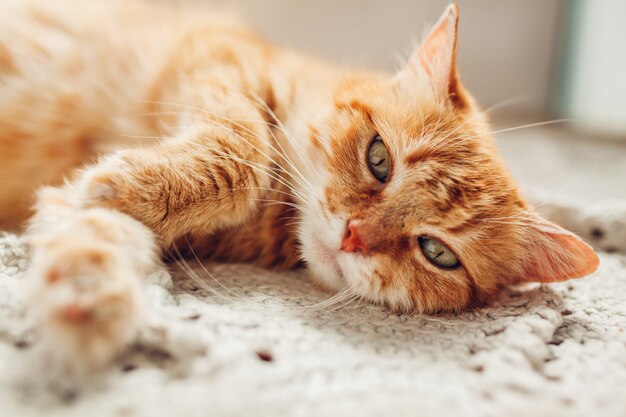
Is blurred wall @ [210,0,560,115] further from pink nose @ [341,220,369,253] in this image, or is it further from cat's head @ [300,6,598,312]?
pink nose @ [341,220,369,253]

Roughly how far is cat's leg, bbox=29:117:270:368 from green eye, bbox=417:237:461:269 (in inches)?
15.3

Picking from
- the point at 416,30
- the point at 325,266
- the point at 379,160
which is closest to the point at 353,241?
the point at 325,266

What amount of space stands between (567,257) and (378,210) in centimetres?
44

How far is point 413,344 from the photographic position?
920mm

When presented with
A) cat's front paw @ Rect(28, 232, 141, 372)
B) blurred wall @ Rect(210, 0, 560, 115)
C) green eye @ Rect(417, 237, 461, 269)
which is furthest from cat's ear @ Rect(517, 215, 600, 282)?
blurred wall @ Rect(210, 0, 560, 115)

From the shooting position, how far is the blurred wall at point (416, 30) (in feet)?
9.70

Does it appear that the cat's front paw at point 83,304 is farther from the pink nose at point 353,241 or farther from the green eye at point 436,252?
the green eye at point 436,252

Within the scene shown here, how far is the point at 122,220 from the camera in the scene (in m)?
0.94

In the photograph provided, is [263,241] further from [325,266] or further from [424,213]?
[424,213]

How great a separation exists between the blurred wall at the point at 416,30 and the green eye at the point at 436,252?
6.63ft

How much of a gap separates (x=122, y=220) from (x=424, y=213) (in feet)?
1.98

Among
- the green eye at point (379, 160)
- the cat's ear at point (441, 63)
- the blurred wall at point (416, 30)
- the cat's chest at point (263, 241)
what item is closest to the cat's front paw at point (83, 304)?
the cat's chest at point (263, 241)

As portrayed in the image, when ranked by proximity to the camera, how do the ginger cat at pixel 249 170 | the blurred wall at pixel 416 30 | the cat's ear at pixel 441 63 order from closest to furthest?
the ginger cat at pixel 249 170
the cat's ear at pixel 441 63
the blurred wall at pixel 416 30

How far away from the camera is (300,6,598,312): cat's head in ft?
3.59
